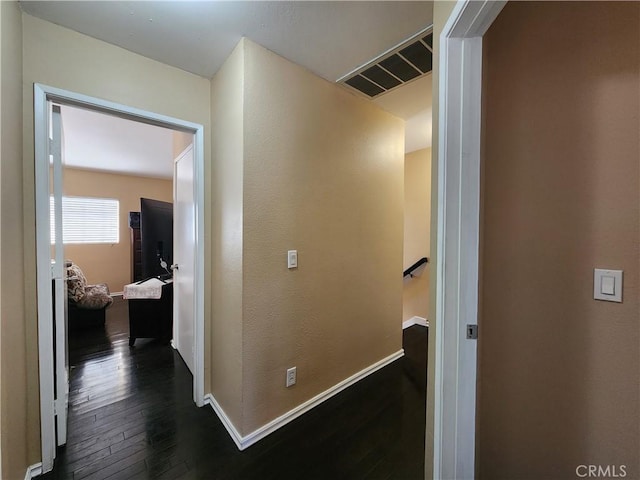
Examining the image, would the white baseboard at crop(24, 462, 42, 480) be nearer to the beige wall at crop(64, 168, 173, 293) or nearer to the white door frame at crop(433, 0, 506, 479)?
the white door frame at crop(433, 0, 506, 479)

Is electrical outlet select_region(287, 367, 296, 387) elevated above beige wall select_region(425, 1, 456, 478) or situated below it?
below

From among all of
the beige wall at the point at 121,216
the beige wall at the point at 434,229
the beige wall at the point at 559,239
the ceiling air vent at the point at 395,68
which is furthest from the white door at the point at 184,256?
the beige wall at the point at 121,216

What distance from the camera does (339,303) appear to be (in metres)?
2.10

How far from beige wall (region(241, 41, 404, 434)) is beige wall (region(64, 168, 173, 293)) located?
5111 mm

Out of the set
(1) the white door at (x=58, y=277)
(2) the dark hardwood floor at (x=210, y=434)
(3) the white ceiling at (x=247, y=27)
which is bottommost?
(2) the dark hardwood floor at (x=210, y=434)

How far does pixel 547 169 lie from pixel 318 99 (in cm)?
148

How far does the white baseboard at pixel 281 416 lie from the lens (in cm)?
158

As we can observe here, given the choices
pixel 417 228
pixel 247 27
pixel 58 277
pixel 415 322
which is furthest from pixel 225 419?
pixel 417 228

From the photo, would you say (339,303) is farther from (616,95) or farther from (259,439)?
(616,95)

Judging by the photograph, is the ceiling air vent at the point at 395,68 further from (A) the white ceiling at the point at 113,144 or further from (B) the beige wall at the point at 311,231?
(A) the white ceiling at the point at 113,144

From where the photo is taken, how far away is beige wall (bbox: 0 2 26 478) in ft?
3.44

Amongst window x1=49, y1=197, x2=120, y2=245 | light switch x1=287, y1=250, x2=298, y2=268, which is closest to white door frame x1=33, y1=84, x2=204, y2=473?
light switch x1=287, y1=250, x2=298, y2=268

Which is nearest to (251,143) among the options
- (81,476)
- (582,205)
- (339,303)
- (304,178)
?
(304,178)

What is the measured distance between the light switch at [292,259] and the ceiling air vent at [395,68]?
135cm
